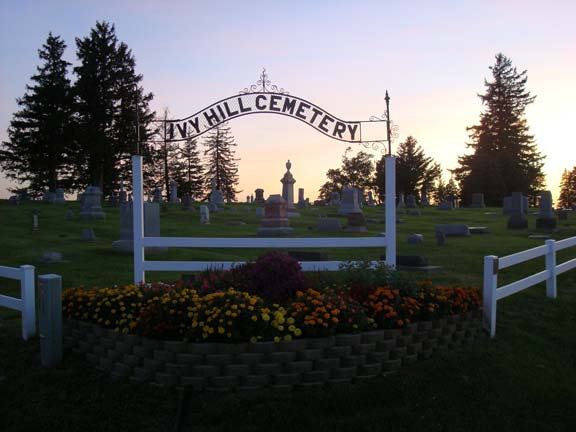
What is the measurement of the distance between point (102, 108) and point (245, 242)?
46.0 meters

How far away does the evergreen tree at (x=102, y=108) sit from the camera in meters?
48.5

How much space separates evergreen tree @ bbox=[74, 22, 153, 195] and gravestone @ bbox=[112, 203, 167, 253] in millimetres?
33457

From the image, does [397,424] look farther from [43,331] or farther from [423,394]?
[43,331]

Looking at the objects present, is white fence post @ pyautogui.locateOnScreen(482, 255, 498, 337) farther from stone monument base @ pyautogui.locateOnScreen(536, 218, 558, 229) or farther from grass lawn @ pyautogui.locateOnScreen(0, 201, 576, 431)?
stone monument base @ pyautogui.locateOnScreen(536, 218, 558, 229)

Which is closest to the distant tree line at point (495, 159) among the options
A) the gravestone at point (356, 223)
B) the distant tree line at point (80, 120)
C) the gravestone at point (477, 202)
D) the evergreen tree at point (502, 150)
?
the evergreen tree at point (502, 150)

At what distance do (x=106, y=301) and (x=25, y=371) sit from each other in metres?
1.15

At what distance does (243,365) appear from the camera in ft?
16.4

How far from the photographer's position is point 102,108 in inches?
1969

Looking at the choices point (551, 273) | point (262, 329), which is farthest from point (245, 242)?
point (551, 273)

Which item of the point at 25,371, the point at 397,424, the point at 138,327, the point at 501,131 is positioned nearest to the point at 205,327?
the point at 138,327

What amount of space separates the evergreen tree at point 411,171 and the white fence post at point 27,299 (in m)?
61.2

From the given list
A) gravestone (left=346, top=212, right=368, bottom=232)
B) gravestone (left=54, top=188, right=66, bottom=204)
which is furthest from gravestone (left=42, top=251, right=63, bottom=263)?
gravestone (left=54, top=188, right=66, bottom=204)

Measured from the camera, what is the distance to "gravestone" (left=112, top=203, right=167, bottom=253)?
581 inches

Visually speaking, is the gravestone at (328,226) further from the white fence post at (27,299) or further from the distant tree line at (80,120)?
the distant tree line at (80,120)
